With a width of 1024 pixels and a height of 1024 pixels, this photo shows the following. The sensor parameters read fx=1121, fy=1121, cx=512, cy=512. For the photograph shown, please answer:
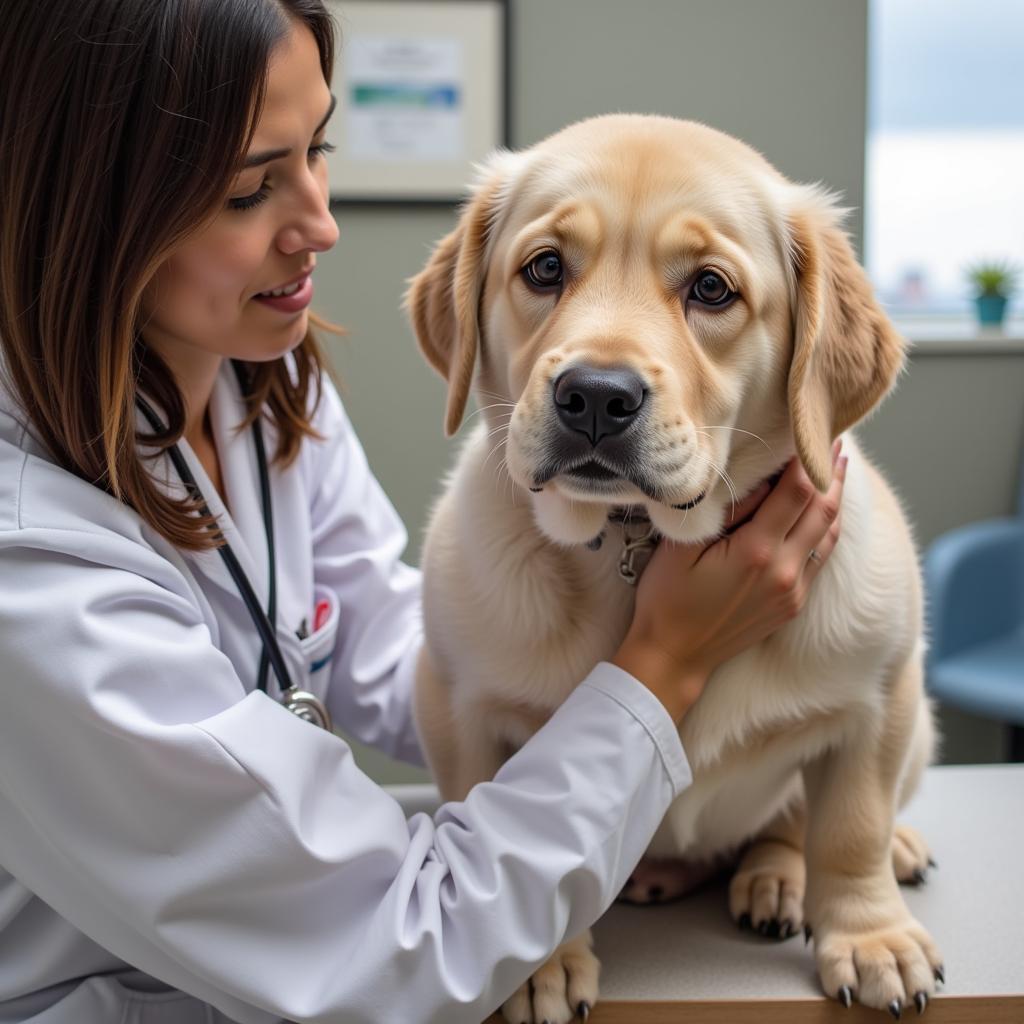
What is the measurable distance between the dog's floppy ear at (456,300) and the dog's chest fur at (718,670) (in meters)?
0.14

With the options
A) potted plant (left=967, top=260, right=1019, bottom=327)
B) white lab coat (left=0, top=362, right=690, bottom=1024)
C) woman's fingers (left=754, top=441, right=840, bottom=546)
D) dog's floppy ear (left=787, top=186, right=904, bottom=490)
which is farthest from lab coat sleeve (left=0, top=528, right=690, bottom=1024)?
potted plant (left=967, top=260, right=1019, bottom=327)

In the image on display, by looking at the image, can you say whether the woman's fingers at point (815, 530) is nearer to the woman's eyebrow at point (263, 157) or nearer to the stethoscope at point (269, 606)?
the stethoscope at point (269, 606)

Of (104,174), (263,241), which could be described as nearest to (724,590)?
(263,241)

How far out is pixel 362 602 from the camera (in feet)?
5.31

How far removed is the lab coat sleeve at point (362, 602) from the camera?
160cm

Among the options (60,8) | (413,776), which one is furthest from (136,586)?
(413,776)

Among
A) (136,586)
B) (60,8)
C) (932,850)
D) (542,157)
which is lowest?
(932,850)

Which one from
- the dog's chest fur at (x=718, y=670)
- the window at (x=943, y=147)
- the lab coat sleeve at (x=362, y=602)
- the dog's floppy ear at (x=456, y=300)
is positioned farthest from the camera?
the window at (x=943, y=147)

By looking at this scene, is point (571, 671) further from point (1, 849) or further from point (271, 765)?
point (1, 849)

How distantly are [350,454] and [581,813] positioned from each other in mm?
776

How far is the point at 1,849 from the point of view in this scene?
1.04m

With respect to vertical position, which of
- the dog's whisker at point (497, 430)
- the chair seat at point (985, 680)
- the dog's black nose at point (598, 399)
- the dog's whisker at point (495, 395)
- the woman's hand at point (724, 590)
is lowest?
the chair seat at point (985, 680)

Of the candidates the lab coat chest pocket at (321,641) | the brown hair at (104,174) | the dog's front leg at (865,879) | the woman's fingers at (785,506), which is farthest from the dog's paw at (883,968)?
the brown hair at (104,174)

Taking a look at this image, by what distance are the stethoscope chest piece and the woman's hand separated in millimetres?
342
